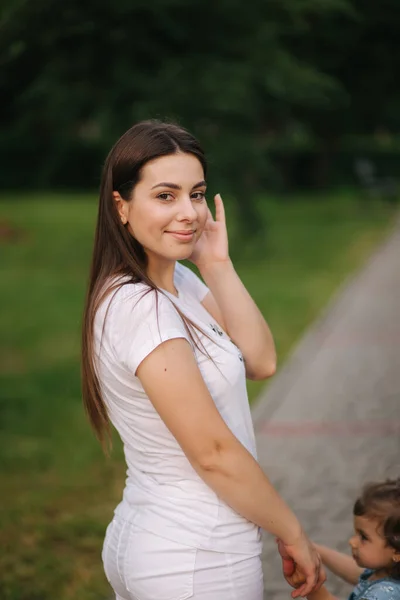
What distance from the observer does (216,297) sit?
271cm

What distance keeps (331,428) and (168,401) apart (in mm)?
5209

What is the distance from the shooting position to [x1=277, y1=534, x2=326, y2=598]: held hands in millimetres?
2275

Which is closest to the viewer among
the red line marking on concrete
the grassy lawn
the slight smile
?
the slight smile

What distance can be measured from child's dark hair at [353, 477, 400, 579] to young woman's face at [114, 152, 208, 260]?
102 centimetres

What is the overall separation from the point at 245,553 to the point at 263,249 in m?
15.8

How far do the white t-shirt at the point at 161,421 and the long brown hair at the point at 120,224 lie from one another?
2.0 inches

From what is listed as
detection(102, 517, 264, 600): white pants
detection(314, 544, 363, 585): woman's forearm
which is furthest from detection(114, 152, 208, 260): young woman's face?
detection(314, 544, 363, 585): woman's forearm

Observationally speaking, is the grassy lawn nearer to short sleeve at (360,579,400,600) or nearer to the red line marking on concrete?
the red line marking on concrete

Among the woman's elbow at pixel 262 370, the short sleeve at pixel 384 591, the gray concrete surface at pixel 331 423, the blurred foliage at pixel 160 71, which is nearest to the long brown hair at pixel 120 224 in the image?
the woman's elbow at pixel 262 370

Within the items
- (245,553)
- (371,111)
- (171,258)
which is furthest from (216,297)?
(371,111)

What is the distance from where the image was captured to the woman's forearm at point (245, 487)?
2.13m

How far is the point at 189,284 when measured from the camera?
2.66m

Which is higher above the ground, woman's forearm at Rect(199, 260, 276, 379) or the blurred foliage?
the blurred foliage

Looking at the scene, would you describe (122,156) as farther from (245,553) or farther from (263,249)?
(263,249)
